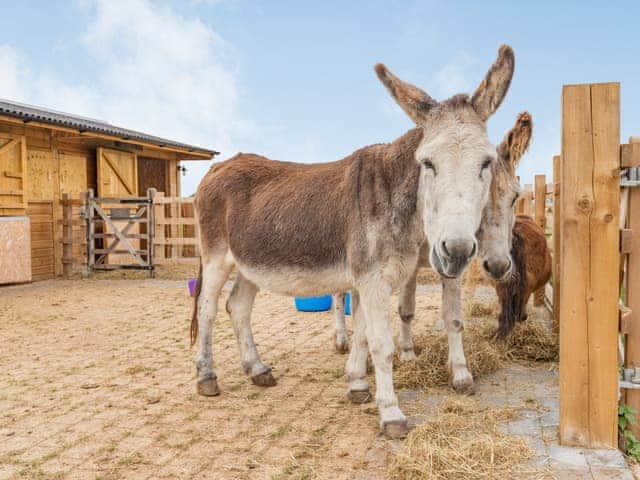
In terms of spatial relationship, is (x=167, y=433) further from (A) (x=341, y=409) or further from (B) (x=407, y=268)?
(B) (x=407, y=268)

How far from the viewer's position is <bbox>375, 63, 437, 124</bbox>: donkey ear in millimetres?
3424

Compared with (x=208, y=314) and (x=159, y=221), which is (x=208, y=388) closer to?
(x=208, y=314)

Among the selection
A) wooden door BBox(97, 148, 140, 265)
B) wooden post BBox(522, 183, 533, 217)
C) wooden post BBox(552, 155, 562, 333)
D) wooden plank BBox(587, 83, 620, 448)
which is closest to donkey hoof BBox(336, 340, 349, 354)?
wooden post BBox(552, 155, 562, 333)

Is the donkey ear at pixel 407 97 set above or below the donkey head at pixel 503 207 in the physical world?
above

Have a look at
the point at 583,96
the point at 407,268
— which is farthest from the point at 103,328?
the point at 583,96

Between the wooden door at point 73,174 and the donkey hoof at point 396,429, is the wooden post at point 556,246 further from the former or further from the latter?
the wooden door at point 73,174

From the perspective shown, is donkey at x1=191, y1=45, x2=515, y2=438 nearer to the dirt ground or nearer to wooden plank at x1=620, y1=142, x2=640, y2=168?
the dirt ground

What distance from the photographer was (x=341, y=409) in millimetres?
4289

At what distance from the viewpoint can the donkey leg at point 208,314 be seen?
187 inches

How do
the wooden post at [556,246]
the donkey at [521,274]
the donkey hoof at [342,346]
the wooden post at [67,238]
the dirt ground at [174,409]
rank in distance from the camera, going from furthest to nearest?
1. the wooden post at [67,238]
2. the wooden post at [556,246]
3. the donkey hoof at [342,346]
4. the donkey at [521,274]
5. the dirt ground at [174,409]

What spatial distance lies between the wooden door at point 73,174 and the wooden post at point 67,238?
1.37 ft

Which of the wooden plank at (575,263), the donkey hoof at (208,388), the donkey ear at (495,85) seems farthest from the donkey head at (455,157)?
the donkey hoof at (208,388)

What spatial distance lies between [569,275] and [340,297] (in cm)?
321

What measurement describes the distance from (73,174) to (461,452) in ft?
47.3
